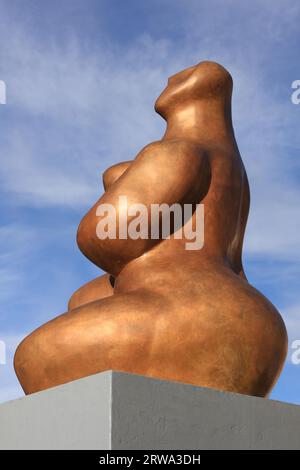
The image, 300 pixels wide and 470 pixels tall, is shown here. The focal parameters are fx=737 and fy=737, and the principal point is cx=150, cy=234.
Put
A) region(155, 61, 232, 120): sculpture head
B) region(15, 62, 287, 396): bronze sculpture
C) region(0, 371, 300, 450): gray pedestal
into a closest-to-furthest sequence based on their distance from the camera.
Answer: region(0, 371, 300, 450): gray pedestal, region(15, 62, 287, 396): bronze sculpture, region(155, 61, 232, 120): sculpture head

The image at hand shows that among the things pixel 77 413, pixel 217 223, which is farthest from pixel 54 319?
pixel 217 223

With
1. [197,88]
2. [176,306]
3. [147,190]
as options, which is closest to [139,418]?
[176,306]

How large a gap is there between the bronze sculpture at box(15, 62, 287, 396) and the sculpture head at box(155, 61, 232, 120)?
1.00ft

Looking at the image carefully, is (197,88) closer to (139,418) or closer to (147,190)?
(147,190)

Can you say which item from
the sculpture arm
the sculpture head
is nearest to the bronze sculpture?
the sculpture arm

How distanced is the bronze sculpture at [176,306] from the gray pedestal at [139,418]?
35cm

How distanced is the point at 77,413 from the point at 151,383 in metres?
0.43

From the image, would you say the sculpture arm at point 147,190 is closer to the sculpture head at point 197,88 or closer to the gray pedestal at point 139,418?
the sculpture head at point 197,88

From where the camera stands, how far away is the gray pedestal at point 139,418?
12.7 feet

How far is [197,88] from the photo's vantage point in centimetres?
594

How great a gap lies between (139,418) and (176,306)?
977 millimetres

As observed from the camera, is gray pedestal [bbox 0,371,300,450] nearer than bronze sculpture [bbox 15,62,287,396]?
Yes

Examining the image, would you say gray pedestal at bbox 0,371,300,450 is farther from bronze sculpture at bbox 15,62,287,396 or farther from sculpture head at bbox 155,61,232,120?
sculpture head at bbox 155,61,232,120

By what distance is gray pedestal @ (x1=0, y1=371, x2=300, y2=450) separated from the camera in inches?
152
